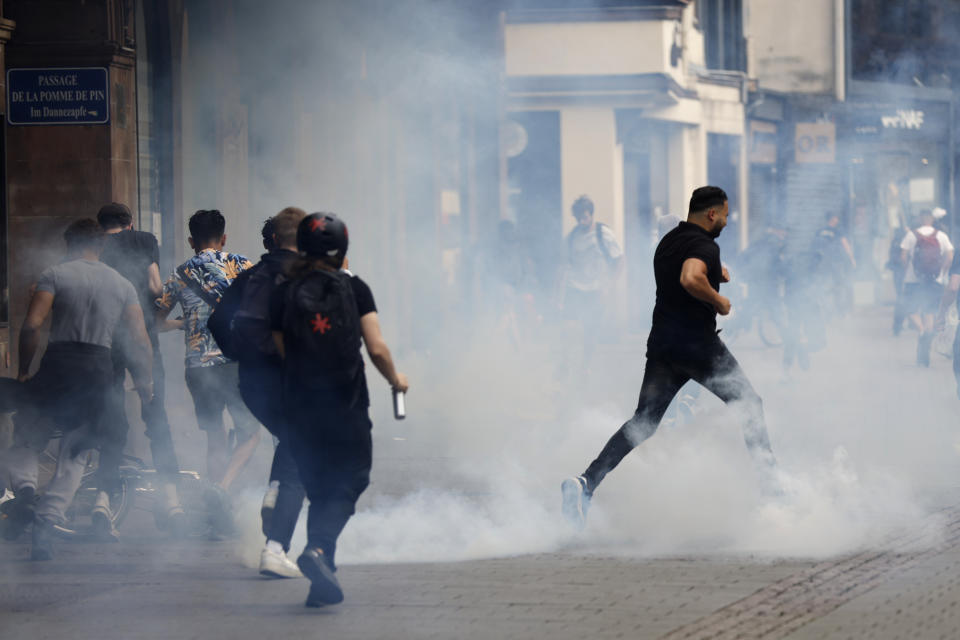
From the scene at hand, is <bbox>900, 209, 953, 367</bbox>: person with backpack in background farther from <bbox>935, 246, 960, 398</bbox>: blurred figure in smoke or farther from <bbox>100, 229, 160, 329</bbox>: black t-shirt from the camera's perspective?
<bbox>100, 229, 160, 329</bbox>: black t-shirt

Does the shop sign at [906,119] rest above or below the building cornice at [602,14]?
below

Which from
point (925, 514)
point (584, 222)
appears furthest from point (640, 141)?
point (925, 514)

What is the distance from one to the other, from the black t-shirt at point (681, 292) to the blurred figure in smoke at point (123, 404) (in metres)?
2.19

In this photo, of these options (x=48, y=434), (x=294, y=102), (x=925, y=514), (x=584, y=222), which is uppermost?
(x=294, y=102)

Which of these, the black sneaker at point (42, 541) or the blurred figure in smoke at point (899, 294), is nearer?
the black sneaker at point (42, 541)

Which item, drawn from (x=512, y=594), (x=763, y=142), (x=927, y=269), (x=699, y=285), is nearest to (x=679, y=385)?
(x=699, y=285)

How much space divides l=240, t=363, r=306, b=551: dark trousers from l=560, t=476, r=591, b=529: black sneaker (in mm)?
1173

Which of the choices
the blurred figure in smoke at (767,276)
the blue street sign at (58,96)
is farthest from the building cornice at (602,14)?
the blue street sign at (58,96)

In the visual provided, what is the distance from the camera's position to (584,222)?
1250cm

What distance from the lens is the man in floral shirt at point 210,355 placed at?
286 inches

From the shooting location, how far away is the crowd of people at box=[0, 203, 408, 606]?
545 centimetres

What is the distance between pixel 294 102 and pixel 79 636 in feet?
33.0

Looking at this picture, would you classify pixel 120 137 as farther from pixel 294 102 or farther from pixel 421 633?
pixel 421 633

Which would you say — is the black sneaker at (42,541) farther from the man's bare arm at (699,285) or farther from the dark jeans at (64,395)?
the man's bare arm at (699,285)
